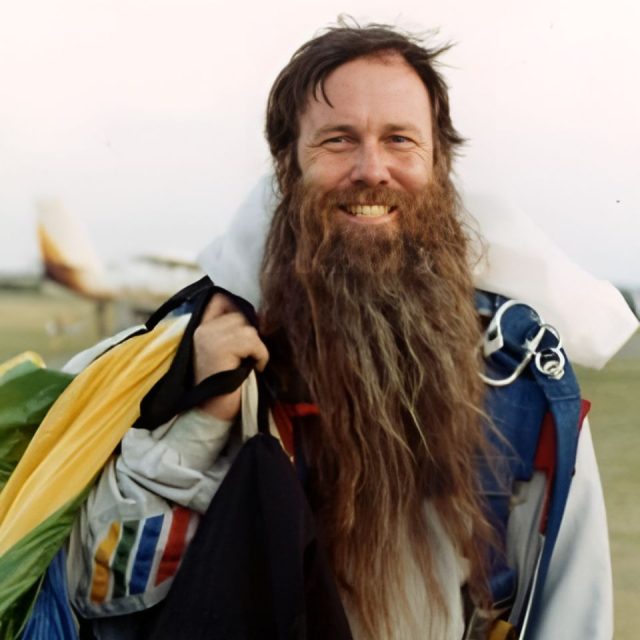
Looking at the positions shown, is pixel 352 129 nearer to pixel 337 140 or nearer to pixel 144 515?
pixel 337 140

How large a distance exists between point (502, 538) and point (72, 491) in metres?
0.53

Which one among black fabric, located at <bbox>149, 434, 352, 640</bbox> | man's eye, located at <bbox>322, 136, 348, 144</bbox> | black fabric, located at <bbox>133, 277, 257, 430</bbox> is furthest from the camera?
man's eye, located at <bbox>322, 136, 348, 144</bbox>

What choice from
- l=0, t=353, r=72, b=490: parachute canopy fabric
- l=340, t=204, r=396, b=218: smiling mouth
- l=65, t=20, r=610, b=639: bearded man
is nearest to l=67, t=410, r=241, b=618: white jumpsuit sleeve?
l=65, t=20, r=610, b=639: bearded man

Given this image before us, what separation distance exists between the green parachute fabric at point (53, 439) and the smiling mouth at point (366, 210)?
0.25 m

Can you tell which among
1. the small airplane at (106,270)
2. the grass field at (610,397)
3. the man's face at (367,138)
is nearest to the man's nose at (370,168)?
the man's face at (367,138)

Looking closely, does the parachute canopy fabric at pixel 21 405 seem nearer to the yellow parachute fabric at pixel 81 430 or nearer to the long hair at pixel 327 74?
the yellow parachute fabric at pixel 81 430

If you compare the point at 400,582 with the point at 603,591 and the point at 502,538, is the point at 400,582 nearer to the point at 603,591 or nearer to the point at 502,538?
the point at 502,538

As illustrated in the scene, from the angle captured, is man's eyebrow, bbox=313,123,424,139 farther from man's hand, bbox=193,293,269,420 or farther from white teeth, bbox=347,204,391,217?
man's hand, bbox=193,293,269,420

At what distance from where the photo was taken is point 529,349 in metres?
1.19

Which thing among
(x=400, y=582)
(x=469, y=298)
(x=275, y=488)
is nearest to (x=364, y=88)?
(x=469, y=298)

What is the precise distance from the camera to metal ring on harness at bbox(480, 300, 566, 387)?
1173 millimetres

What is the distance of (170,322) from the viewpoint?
1219 millimetres

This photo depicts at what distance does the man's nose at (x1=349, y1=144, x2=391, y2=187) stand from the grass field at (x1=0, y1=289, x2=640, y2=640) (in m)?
0.67

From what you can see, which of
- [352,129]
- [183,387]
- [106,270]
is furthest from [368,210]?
[106,270]
